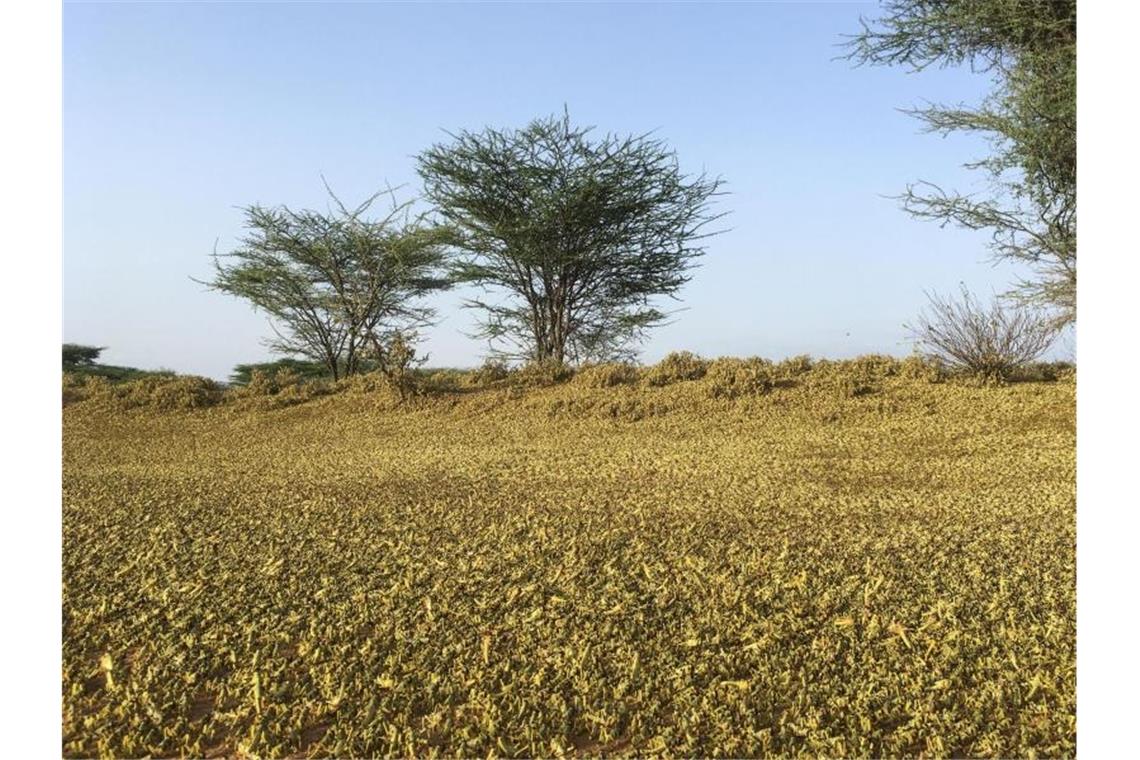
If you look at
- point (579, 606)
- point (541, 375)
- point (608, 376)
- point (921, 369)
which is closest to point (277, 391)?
point (541, 375)

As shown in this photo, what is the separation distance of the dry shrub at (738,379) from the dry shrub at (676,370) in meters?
0.18

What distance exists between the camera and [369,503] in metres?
4.39

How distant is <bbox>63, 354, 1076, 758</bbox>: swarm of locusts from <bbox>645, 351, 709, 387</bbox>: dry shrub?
330cm

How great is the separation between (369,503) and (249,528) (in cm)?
69

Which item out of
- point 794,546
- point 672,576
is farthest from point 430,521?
point 794,546

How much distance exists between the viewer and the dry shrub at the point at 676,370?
31.4 feet

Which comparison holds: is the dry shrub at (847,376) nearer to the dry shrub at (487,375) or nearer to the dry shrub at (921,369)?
the dry shrub at (921,369)

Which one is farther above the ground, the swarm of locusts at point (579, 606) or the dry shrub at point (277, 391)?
the dry shrub at point (277, 391)

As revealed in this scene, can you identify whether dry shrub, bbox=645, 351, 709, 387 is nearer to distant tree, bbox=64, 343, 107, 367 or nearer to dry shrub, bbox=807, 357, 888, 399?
dry shrub, bbox=807, 357, 888, 399

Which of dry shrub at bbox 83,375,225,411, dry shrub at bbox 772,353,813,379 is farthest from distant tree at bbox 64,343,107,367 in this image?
dry shrub at bbox 772,353,813,379

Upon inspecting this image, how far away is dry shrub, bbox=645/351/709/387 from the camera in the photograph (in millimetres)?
9578

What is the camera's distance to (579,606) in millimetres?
2846

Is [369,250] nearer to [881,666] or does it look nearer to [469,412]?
[469,412]

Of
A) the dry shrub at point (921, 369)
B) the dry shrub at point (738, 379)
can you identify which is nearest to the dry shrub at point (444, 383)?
the dry shrub at point (738, 379)
